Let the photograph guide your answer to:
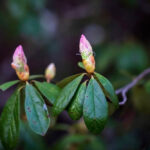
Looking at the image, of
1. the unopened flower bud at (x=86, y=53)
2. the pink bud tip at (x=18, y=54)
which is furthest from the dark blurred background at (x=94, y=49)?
the pink bud tip at (x=18, y=54)

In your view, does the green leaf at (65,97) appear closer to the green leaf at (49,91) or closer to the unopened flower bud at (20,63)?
the green leaf at (49,91)

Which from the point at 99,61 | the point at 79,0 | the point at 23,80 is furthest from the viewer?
the point at 79,0

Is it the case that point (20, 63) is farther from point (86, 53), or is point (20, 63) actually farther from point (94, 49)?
point (94, 49)

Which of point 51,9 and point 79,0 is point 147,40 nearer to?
point 79,0

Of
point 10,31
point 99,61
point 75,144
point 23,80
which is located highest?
point 23,80

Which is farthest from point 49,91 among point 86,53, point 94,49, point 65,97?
point 94,49

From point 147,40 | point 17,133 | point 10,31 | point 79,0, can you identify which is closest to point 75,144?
point 17,133

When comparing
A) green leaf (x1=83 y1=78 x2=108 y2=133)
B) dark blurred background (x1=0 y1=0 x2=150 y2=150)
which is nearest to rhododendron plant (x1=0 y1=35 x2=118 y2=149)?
green leaf (x1=83 y1=78 x2=108 y2=133)
